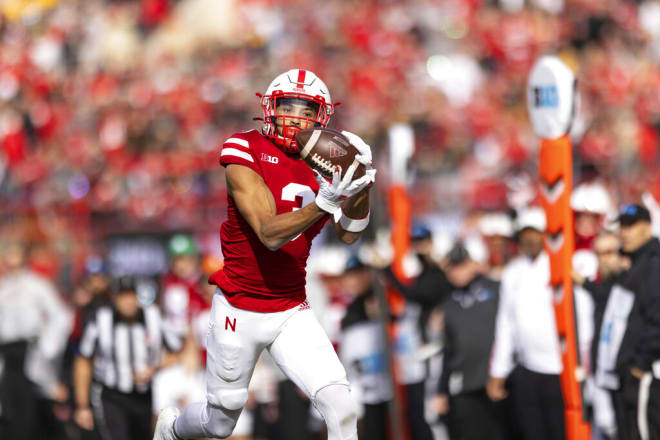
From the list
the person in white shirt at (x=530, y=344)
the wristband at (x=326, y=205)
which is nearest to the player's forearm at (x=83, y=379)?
the person in white shirt at (x=530, y=344)

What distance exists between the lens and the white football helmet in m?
4.82

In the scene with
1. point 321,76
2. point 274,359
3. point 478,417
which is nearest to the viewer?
point 274,359

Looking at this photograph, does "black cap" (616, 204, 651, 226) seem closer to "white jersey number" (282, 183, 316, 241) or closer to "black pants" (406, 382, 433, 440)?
"white jersey number" (282, 183, 316, 241)

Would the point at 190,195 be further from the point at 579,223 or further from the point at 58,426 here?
the point at 579,223

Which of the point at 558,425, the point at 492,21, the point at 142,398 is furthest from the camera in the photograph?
the point at 492,21

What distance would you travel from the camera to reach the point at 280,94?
4.84 meters

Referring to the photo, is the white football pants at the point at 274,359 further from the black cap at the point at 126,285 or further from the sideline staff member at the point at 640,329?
the black cap at the point at 126,285

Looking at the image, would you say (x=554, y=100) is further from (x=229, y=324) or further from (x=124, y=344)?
(x=124, y=344)

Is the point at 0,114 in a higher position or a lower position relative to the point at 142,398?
higher

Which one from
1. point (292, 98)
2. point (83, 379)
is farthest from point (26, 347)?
point (292, 98)

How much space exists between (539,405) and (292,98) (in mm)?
3416

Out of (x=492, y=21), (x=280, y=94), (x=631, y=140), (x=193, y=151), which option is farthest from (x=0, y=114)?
(x=280, y=94)

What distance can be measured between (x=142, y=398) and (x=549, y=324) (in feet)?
9.94

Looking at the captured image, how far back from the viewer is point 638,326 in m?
6.17
